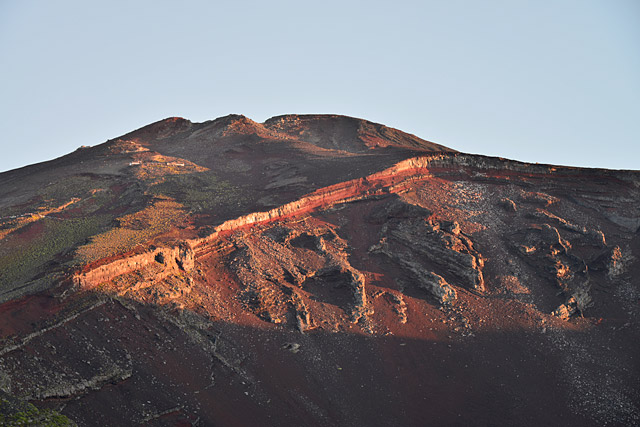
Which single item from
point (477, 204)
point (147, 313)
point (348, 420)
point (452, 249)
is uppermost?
point (477, 204)

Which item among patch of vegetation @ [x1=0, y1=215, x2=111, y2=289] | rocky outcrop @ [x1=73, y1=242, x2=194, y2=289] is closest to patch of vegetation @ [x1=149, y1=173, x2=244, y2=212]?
patch of vegetation @ [x1=0, y1=215, x2=111, y2=289]

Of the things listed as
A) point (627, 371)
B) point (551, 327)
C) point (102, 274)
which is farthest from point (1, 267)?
point (627, 371)

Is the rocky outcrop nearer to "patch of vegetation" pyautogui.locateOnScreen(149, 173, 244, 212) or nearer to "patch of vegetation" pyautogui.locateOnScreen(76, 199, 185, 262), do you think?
"patch of vegetation" pyautogui.locateOnScreen(76, 199, 185, 262)

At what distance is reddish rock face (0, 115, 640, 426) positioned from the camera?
2855cm

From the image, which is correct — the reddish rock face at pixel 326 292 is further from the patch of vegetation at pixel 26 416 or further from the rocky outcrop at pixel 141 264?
the patch of vegetation at pixel 26 416

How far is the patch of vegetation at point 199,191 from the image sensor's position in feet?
145

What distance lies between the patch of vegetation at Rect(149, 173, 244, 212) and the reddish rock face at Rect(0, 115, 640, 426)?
0.24m

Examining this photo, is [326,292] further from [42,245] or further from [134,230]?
[42,245]

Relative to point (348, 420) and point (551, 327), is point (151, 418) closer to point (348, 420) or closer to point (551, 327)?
point (348, 420)

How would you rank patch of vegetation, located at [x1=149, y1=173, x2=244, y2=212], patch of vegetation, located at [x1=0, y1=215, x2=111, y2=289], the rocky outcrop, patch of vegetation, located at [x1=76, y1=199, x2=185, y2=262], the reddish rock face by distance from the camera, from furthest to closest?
patch of vegetation, located at [x1=149, y1=173, x2=244, y2=212] < patch of vegetation, located at [x1=76, y1=199, x2=185, y2=262] < patch of vegetation, located at [x1=0, y1=215, x2=111, y2=289] < the rocky outcrop < the reddish rock face

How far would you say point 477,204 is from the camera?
4681 centimetres

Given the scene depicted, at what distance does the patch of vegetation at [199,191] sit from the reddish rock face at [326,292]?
237 millimetres

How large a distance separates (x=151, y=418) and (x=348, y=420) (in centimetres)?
939

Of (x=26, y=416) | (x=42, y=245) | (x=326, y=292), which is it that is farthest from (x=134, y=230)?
(x=26, y=416)
